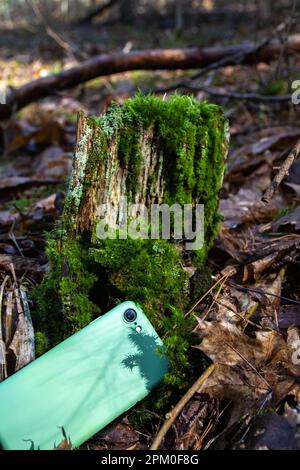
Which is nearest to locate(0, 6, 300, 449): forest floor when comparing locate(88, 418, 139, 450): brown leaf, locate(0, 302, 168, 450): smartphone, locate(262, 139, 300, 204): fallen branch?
locate(88, 418, 139, 450): brown leaf

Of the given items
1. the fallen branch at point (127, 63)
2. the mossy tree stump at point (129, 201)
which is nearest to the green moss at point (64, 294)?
the mossy tree stump at point (129, 201)

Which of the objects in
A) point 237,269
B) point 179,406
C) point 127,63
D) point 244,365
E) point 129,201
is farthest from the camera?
point 127,63

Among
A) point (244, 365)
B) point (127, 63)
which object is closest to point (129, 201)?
point (244, 365)

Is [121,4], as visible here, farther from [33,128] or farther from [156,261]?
[156,261]

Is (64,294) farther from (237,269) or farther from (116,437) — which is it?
(237,269)

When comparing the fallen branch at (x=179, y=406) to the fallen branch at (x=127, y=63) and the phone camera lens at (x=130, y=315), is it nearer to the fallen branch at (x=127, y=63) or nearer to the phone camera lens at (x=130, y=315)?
the phone camera lens at (x=130, y=315)
